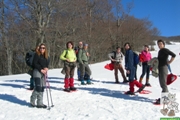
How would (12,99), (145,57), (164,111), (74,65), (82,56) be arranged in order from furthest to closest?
(145,57)
(82,56)
(74,65)
(12,99)
(164,111)

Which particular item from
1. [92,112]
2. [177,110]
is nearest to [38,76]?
[92,112]

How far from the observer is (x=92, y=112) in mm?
5195

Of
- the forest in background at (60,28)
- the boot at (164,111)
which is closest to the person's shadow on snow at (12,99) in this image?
the boot at (164,111)

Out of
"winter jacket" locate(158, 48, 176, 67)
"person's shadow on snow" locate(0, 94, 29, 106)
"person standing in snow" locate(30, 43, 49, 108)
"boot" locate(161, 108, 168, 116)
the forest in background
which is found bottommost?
"boot" locate(161, 108, 168, 116)

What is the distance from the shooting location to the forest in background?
20.9 meters

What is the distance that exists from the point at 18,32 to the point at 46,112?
19683 mm

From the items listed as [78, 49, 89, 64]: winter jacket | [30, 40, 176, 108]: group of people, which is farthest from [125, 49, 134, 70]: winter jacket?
[78, 49, 89, 64]: winter jacket

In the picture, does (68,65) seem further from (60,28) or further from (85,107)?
(60,28)

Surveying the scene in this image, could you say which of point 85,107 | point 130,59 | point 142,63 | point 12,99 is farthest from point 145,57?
point 12,99

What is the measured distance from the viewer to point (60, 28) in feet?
77.8

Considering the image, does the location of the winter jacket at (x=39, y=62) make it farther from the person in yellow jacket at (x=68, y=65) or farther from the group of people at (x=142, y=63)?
the group of people at (x=142, y=63)

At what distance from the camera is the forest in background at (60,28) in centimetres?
2089

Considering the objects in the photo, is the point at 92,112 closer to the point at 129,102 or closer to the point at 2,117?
the point at 129,102

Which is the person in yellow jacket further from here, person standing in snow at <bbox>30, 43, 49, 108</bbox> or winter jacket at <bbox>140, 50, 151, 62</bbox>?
winter jacket at <bbox>140, 50, 151, 62</bbox>
